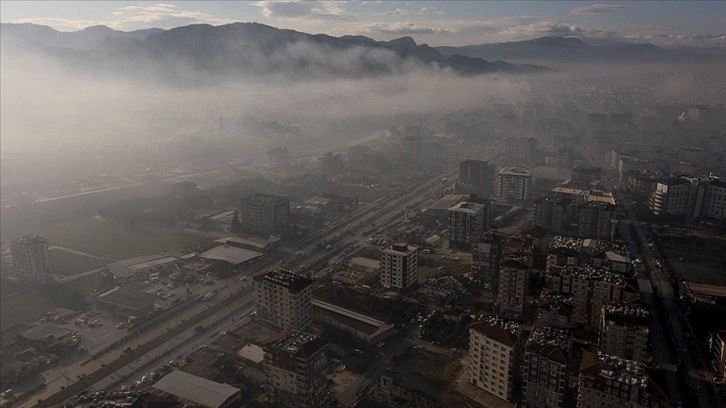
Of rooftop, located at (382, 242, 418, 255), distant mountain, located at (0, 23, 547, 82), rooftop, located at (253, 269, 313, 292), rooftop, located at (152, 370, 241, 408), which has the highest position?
distant mountain, located at (0, 23, 547, 82)

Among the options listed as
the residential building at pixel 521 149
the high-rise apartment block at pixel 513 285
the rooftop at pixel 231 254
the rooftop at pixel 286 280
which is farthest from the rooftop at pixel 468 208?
the residential building at pixel 521 149

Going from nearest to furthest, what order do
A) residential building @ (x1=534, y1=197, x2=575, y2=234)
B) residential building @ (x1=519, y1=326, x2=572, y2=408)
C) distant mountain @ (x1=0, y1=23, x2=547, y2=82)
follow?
residential building @ (x1=519, y1=326, x2=572, y2=408), residential building @ (x1=534, y1=197, x2=575, y2=234), distant mountain @ (x1=0, y1=23, x2=547, y2=82)

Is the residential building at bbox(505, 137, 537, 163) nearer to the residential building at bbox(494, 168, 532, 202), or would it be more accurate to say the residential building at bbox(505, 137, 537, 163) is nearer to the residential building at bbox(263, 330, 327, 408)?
the residential building at bbox(494, 168, 532, 202)

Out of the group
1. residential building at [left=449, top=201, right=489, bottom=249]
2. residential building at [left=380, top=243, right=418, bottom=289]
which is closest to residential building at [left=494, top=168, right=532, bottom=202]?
residential building at [left=449, top=201, right=489, bottom=249]

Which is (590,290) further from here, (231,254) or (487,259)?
(231,254)

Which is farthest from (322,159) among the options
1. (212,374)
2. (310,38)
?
(310,38)

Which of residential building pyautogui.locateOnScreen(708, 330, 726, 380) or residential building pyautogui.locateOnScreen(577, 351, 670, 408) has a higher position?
residential building pyautogui.locateOnScreen(577, 351, 670, 408)
